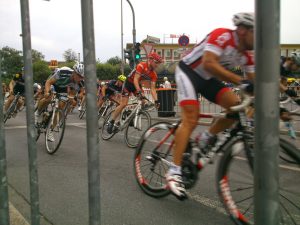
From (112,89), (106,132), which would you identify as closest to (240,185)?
(106,132)

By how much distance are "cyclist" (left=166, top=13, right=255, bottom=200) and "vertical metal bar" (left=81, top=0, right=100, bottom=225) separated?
1.74 meters

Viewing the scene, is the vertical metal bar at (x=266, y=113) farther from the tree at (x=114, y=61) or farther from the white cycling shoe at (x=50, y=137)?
the tree at (x=114, y=61)

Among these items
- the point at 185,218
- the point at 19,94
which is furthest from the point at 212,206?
the point at 19,94

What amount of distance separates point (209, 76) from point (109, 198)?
1675 millimetres

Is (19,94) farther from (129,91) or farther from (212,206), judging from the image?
(212,206)

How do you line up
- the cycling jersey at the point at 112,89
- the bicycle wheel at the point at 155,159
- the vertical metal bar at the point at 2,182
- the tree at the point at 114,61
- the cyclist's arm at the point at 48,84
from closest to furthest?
the vertical metal bar at the point at 2,182, the bicycle wheel at the point at 155,159, the cyclist's arm at the point at 48,84, the cycling jersey at the point at 112,89, the tree at the point at 114,61

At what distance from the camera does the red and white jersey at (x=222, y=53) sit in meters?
3.12

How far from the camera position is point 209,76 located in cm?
348

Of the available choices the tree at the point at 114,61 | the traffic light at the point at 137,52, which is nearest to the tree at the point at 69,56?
the tree at the point at 114,61

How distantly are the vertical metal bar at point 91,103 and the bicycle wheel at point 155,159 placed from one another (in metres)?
2.12

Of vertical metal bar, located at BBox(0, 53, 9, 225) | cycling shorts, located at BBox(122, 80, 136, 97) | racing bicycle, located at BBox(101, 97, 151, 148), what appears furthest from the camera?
cycling shorts, located at BBox(122, 80, 136, 97)

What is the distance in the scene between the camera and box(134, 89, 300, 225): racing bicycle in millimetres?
2568

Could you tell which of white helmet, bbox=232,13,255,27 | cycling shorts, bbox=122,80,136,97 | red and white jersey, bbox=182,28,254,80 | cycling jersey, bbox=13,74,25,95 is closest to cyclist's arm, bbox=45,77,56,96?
cycling shorts, bbox=122,80,136,97

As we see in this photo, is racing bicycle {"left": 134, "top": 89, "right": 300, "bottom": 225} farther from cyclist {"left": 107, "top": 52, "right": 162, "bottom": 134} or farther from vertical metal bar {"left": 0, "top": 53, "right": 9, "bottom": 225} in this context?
cyclist {"left": 107, "top": 52, "right": 162, "bottom": 134}
